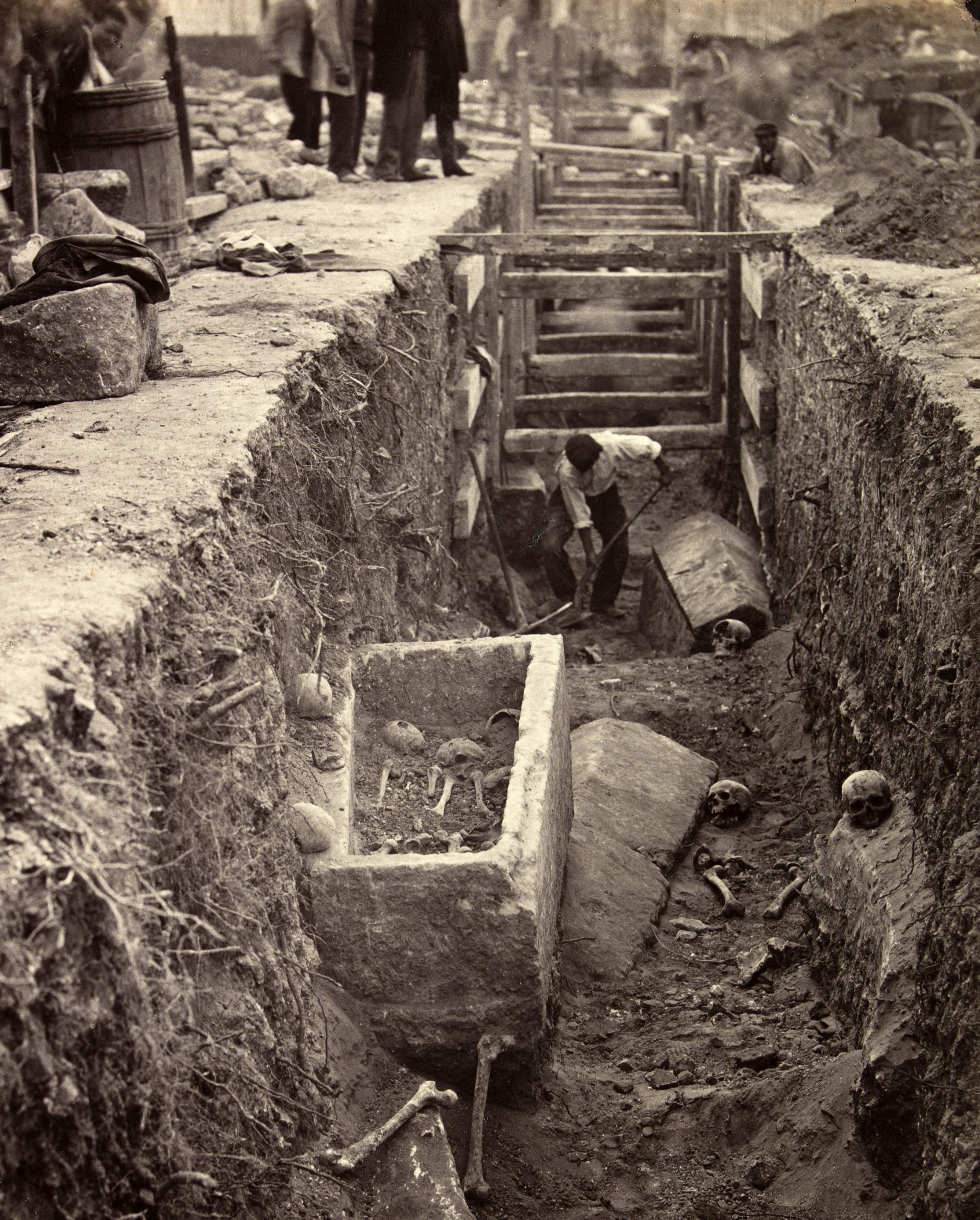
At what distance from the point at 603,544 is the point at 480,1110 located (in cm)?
583

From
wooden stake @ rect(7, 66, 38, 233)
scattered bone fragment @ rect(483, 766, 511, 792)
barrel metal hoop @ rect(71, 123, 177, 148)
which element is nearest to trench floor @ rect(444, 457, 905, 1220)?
scattered bone fragment @ rect(483, 766, 511, 792)

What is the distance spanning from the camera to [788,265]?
24.6 ft

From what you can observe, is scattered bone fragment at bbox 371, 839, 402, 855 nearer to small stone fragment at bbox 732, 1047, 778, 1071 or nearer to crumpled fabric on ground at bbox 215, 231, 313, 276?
small stone fragment at bbox 732, 1047, 778, 1071

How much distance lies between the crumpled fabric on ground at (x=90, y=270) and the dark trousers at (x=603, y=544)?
14.9 ft

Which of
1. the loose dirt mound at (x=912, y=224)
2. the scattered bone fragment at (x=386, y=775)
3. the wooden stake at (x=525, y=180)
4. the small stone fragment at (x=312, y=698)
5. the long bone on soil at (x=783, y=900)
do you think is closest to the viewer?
the small stone fragment at (x=312, y=698)

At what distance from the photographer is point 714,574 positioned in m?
7.77

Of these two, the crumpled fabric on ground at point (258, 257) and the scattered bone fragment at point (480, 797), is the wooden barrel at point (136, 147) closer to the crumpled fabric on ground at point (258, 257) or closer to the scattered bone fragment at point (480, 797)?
the crumpled fabric on ground at point (258, 257)

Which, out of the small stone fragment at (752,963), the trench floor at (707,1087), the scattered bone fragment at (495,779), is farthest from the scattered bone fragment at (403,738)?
the small stone fragment at (752,963)

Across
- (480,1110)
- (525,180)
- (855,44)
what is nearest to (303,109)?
(525,180)

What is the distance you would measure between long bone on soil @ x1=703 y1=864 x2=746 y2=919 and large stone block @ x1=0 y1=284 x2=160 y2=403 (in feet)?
9.81

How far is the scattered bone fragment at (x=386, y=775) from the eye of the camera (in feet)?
13.6

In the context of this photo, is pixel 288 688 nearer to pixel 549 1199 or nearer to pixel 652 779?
pixel 549 1199

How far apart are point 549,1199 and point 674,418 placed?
29.3 feet

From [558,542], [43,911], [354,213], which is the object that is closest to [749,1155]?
[43,911]
